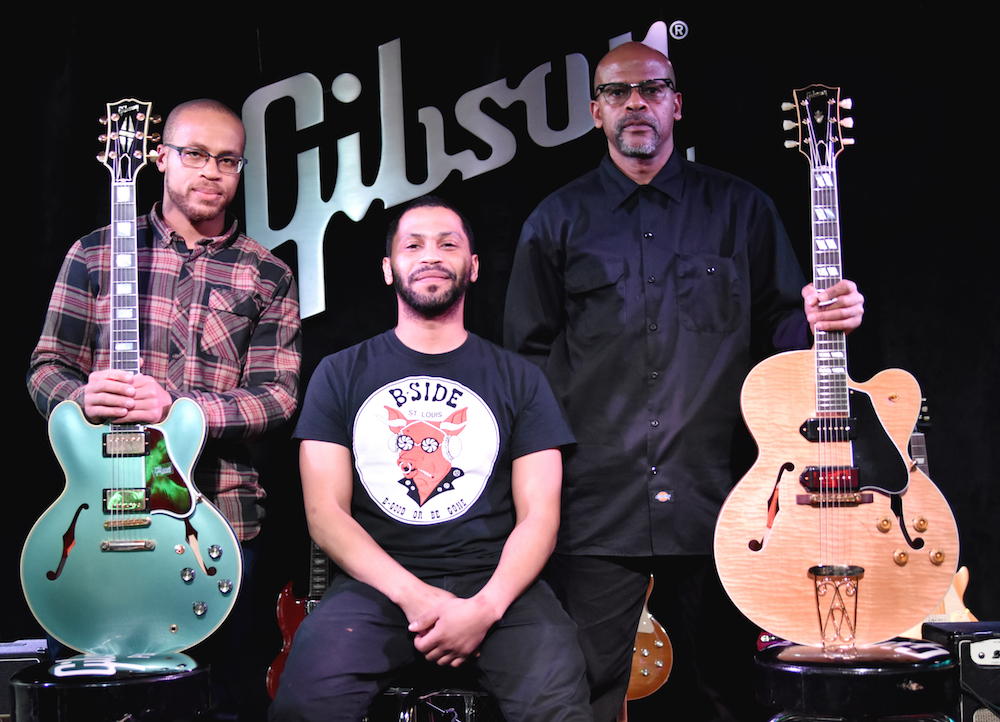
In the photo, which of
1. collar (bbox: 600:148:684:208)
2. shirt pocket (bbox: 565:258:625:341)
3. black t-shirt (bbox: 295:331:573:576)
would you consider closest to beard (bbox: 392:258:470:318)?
black t-shirt (bbox: 295:331:573:576)

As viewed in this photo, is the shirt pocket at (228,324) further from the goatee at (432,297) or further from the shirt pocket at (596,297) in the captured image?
the shirt pocket at (596,297)

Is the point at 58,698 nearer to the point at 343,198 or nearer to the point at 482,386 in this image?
the point at 482,386

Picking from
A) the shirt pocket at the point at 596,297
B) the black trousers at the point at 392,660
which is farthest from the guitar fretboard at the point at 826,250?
the black trousers at the point at 392,660

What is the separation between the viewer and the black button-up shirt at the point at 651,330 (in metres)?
2.81

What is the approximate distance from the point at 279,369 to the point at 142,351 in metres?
0.40

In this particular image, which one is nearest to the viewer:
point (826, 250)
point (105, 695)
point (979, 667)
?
point (105, 695)

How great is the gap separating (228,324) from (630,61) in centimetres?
150

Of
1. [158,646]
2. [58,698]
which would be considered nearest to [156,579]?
[158,646]

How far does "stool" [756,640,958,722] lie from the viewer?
2322 mm

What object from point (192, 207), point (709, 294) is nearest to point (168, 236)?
point (192, 207)

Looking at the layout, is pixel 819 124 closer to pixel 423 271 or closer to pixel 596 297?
pixel 596 297

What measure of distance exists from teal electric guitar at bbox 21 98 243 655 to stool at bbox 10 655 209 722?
0.16m

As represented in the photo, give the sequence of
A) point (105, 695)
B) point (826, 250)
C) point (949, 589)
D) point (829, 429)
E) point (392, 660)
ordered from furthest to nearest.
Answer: point (949, 589) → point (826, 250) → point (829, 429) → point (392, 660) → point (105, 695)

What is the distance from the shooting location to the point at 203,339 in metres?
2.84
